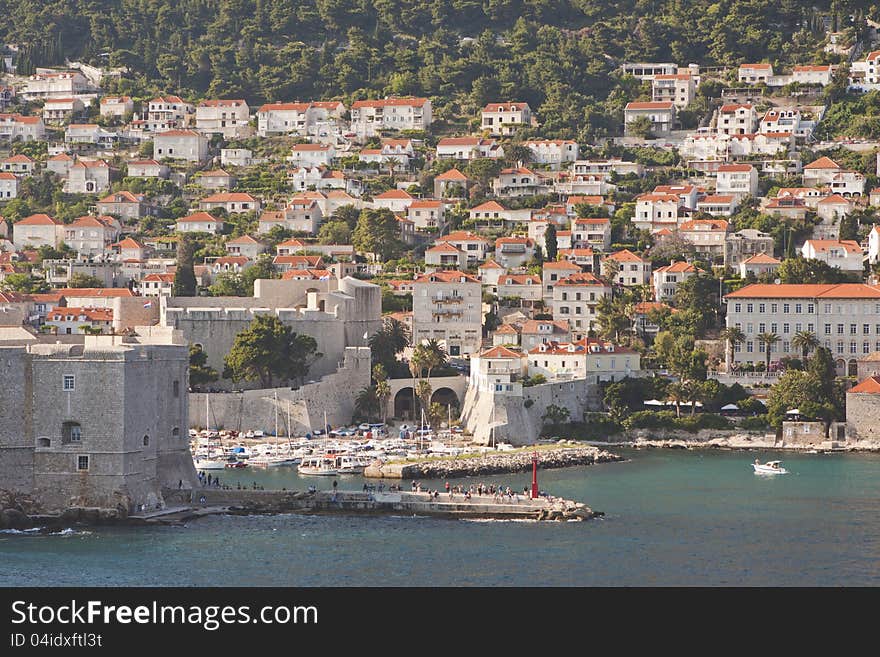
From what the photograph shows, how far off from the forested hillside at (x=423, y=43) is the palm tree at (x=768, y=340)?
30.4m

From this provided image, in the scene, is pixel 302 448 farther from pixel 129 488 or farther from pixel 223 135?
pixel 223 135

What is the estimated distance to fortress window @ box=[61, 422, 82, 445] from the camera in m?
32.8

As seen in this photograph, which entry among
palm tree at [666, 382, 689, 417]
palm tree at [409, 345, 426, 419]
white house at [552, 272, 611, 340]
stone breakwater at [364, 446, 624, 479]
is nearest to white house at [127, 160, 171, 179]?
white house at [552, 272, 611, 340]

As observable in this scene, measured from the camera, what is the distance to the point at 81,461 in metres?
32.9

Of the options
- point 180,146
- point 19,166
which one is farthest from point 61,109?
point 180,146

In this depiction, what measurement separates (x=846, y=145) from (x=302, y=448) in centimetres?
3982

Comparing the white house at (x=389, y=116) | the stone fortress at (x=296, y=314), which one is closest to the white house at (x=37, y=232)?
the white house at (x=389, y=116)

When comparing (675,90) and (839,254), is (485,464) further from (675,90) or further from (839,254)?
(675,90)

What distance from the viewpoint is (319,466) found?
147ft

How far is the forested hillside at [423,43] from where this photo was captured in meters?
92.9

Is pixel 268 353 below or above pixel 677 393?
above

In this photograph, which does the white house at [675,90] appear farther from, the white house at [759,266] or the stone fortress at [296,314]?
the stone fortress at [296,314]

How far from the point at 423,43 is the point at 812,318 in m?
49.2
